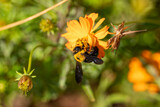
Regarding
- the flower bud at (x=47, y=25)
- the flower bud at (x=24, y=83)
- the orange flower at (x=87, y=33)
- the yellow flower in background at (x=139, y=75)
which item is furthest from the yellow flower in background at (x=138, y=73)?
the flower bud at (x=24, y=83)

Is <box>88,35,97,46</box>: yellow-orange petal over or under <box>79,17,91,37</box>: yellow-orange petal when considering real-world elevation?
under

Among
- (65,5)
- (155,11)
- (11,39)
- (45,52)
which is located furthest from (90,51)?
(155,11)

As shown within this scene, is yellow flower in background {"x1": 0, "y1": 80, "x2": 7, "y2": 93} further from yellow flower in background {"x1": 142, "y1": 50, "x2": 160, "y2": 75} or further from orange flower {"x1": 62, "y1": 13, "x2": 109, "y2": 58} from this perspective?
yellow flower in background {"x1": 142, "y1": 50, "x2": 160, "y2": 75}

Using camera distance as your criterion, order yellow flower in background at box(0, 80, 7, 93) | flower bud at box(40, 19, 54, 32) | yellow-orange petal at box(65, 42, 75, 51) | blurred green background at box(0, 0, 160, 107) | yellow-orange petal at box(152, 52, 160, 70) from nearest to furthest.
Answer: yellow-orange petal at box(65, 42, 75, 51) → flower bud at box(40, 19, 54, 32) → blurred green background at box(0, 0, 160, 107) → yellow flower in background at box(0, 80, 7, 93) → yellow-orange petal at box(152, 52, 160, 70)

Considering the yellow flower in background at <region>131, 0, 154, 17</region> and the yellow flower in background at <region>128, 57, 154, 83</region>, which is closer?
the yellow flower in background at <region>128, 57, 154, 83</region>

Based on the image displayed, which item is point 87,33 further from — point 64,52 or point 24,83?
point 24,83

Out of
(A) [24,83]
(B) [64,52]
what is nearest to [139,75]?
(B) [64,52]


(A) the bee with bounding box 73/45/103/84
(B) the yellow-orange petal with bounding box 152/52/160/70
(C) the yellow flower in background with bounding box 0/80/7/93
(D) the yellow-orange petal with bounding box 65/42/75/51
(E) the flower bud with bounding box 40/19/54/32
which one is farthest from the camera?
(B) the yellow-orange petal with bounding box 152/52/160/70

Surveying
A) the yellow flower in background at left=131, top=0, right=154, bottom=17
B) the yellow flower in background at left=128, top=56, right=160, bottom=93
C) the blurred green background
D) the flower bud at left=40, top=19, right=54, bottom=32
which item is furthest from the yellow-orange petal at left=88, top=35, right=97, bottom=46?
the yellow flower in background at left=131, top=0, right=154, bottom=17
